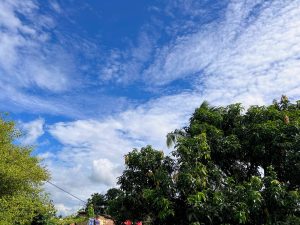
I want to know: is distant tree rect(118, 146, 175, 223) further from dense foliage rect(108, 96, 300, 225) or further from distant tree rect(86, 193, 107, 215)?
distant tree rect(86, 193, 107, 215)

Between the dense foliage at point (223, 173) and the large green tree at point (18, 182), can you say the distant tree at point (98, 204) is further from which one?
the dense foliage at point (223, 173)

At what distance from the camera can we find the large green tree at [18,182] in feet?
65.5

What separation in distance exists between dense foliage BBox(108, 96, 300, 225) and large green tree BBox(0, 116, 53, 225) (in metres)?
6.38

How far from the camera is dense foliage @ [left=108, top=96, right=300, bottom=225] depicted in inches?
560

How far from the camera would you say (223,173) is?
17.1m

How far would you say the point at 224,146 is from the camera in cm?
1641

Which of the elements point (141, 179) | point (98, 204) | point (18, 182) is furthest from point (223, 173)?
point (98, 204)

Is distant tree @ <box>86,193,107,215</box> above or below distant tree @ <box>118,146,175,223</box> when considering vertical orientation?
above

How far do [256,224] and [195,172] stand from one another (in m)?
3.25

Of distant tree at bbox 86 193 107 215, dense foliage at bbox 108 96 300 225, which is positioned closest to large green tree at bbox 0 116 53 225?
dense foliage at bbox 108 96 300 225

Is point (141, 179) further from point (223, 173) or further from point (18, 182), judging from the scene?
point (18, 182)

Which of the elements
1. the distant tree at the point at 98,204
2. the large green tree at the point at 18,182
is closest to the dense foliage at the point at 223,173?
the large green tree at the point at 18,182

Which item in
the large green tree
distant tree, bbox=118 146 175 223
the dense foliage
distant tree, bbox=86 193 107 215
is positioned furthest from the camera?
distant tree, bbox=86 193 107 215

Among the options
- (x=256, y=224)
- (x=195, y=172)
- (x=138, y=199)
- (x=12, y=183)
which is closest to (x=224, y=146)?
(x=195, y=172)
